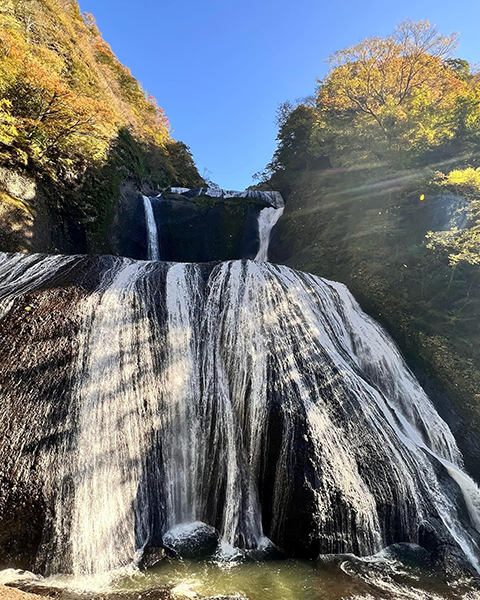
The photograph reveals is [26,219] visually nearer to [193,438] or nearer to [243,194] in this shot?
[193,438]

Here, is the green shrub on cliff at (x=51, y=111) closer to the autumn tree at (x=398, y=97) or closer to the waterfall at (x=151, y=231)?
the waterfall at (x=151, y=231)

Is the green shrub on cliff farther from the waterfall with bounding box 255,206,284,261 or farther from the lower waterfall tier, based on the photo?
the waterfall with bounding box 255,206,284,261

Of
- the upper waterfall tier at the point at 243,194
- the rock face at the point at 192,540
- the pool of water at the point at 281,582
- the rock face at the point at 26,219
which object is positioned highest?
the upper waterfall tier at the point at 243,194

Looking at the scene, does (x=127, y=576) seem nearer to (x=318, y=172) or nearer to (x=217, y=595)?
(x=217, y=595)

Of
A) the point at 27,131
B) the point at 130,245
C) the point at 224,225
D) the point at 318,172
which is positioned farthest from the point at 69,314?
the point at 318,172

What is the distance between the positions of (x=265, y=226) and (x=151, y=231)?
6212mm

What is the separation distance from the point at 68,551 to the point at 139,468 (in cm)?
111

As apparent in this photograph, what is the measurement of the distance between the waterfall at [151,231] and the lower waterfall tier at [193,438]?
7.32 m

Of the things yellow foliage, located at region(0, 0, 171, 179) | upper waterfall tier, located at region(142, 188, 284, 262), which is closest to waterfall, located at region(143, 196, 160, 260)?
upper waterfall tier, located at region(142, 188, 284, 262)

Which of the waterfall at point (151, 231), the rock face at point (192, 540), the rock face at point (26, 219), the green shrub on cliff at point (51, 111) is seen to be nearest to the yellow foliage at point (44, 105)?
the green shrub on cliff at point (51, 111)

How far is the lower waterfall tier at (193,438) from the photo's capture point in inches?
152

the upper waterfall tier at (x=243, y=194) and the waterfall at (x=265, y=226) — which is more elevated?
the upper waterfall tier at (x=243, y=194)

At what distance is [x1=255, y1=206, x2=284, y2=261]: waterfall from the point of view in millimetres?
15966

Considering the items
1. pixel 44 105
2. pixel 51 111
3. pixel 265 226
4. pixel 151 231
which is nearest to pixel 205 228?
pixel 151 231
